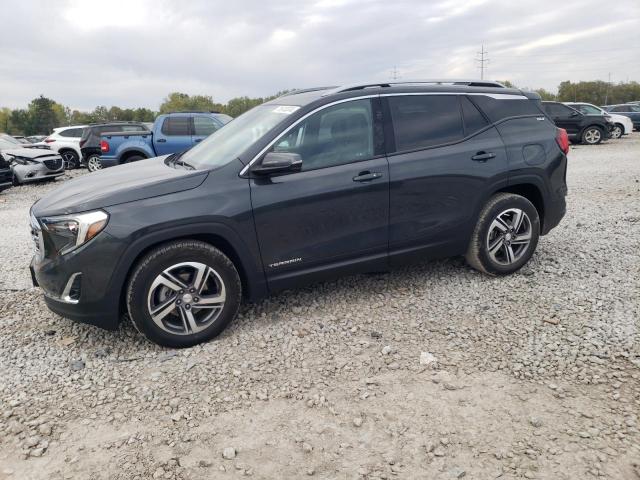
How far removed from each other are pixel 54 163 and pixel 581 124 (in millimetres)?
18472

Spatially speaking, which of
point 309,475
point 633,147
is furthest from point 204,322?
point 633,147

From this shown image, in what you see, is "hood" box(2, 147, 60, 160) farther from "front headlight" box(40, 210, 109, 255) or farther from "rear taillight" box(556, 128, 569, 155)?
"rear taillight" box(556, 128, 569, 155)

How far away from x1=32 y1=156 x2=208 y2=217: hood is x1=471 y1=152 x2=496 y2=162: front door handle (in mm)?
2350

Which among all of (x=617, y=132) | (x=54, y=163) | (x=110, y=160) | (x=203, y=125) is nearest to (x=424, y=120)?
(x=203, y=125)

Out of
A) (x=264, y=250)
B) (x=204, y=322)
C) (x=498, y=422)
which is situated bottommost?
(x=498, y=422)

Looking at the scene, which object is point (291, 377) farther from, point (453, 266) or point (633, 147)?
point (633, 147)

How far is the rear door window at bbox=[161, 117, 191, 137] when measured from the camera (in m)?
11.7

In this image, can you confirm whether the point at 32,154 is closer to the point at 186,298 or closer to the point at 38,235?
the point at 38,235

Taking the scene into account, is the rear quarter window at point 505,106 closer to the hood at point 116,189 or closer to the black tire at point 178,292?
the hood at point 116,189

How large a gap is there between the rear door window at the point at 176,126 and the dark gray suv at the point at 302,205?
7559 millimetres

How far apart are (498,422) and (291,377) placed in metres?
1.29

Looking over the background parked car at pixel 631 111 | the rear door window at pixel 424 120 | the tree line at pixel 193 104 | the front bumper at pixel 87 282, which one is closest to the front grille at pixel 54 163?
the front bumper at pixel 87 282

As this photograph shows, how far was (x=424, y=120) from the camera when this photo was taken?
4266 mm

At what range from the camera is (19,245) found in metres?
6.53
